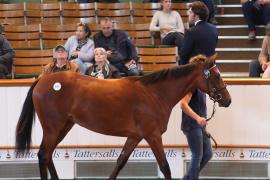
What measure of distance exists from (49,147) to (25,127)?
0.39m

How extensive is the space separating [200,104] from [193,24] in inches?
43.8

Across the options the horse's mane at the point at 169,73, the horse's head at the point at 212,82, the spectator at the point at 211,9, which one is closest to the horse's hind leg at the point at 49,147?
the horse's mane at the point at 169,73

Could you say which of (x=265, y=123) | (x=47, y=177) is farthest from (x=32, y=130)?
(x=265, y=123)

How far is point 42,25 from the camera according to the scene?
1325cm

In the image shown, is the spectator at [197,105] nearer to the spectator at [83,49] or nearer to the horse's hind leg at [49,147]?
the horse's hind leg at [49,147]

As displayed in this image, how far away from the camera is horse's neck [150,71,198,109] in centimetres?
805

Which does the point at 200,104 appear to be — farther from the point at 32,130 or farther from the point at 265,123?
the point at 32,130

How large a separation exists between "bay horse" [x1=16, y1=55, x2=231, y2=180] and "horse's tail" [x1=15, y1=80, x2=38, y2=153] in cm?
15

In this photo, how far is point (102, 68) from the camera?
915 centimetres

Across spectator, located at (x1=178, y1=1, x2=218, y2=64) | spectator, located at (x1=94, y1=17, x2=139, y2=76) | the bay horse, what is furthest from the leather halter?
spectator, located at (x1=94, y1=17, x2=139, y2=76)

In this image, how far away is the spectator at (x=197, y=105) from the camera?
7973mm

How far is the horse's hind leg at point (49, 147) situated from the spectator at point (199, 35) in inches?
60.7

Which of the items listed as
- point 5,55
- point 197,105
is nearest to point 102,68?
point 197,105

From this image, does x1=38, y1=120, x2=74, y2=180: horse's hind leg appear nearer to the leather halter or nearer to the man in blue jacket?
the man in blue jacket
